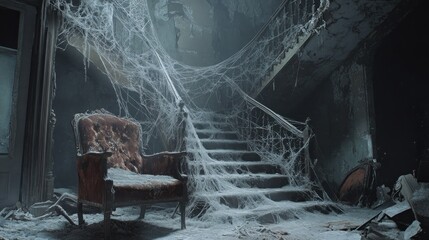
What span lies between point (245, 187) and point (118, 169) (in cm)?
209

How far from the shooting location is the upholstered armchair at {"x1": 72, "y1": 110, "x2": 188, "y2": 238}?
11.3 feet

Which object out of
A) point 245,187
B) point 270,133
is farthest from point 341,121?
point 245,187

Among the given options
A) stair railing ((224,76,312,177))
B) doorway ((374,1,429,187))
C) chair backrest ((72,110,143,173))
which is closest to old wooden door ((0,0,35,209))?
chair backrest ((72,110,143,173))

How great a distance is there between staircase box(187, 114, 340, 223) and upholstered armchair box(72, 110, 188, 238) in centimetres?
77

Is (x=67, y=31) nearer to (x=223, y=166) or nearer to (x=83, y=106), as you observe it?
(x=83, y=106)

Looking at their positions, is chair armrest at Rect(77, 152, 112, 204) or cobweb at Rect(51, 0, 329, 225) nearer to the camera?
chair armrest at Rect(77, 152, 112, 204)

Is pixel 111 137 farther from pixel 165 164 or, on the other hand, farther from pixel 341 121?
pixel 341 121

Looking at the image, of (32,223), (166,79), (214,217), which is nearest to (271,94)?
(166,79)

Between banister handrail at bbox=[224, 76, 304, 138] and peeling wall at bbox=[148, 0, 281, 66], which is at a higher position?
peeling wall at bbox=[148, 0, 281, 66]

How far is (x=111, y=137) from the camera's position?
443cm

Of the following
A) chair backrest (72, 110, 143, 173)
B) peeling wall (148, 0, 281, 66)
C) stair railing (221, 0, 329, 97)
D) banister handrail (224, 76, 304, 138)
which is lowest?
chair backrest (72, 110, 143, 173)

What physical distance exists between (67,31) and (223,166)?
3.27m

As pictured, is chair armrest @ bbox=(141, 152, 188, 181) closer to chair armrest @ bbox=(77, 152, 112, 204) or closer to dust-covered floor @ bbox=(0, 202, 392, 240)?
dust-covered floor @ bbox=(0, 202, 392, 240)

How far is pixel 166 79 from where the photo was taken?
6348mm
